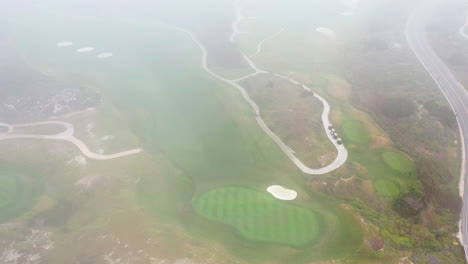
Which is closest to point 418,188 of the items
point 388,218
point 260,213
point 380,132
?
point 388,218

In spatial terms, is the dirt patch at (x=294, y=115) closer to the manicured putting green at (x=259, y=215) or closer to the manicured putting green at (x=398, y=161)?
the manicured putting green at (x=398, y=161)

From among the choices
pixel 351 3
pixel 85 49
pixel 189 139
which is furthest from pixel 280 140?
pixel 351 3

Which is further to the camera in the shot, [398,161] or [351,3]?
[351,3]

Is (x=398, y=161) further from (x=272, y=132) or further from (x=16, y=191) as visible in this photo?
(x=16, y=191)

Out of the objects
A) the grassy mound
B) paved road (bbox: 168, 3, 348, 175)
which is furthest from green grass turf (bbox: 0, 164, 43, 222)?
paved road (bbox: 168, 3, 348, 175)

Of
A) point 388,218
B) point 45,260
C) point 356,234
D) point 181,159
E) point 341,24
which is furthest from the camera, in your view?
point 341,24

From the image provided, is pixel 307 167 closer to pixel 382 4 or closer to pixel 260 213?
pixel 260 213

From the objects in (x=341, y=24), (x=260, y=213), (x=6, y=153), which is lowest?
(x=6, y=153)
